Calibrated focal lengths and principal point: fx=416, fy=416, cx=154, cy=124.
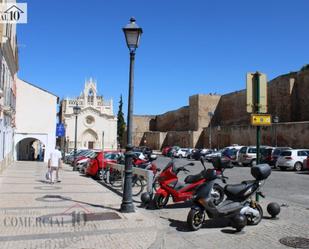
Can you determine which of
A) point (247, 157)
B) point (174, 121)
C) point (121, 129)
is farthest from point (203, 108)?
point (247, 157)

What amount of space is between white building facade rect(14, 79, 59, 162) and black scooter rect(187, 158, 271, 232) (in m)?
29.2

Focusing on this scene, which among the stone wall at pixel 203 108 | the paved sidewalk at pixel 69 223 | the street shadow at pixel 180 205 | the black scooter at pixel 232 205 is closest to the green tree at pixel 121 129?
the stone wall at pixel 203 108

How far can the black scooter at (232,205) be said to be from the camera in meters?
7.91

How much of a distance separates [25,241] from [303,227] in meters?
5.35

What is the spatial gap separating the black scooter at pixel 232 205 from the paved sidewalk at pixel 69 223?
2.92 feet

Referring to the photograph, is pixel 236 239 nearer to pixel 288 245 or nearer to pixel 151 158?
pixel 288 245

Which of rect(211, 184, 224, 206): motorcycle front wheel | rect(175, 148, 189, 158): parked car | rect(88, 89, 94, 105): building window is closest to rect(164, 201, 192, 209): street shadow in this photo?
rect(211, 184, 224, 206): motorcycle front wheel

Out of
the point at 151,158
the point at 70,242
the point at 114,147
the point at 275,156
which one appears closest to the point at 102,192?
the point at 151,158

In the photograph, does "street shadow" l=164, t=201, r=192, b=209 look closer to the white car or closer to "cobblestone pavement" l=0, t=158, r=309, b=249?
"cobblestone pavement" l=0, t=158, r=309, b=249

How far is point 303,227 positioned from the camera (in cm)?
837

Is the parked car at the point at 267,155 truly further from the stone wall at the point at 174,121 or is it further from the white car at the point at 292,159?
the stone wall at the point at 174,121

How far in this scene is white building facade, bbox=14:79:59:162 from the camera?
35.2m

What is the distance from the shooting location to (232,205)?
8234 millimetres

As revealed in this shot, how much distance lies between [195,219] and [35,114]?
30.0 meters
